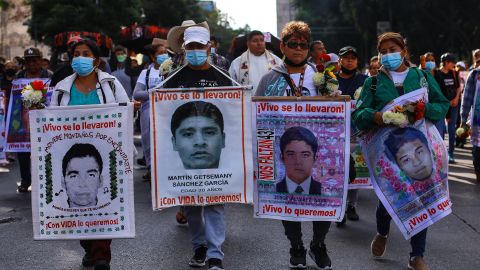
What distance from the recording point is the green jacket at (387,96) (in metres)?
5.86

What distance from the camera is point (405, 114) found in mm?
5730

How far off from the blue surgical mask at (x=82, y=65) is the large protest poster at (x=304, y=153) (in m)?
1.32

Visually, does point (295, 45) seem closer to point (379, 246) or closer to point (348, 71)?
point (379, 246)

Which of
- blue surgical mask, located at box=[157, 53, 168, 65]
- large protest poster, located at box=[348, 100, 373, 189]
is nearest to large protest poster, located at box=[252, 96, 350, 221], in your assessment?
large protest poster, located at box=[348, 100, 373, 189]

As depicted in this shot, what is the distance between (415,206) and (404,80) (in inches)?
37.9

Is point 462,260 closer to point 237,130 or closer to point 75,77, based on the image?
point 237,130

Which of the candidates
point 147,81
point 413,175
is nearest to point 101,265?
point 413,175

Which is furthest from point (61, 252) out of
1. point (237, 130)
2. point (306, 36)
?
point (306, 36)

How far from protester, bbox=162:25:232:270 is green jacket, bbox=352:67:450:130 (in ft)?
3.50

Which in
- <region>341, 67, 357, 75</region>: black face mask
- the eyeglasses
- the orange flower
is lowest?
the orange flower

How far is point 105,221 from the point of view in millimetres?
5680

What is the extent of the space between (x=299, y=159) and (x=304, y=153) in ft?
0.19

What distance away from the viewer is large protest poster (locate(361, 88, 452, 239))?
575cm

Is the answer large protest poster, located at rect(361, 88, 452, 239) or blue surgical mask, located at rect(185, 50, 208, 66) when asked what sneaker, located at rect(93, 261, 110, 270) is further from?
large protest poster, located at rect(361, 88, 452, 239)
